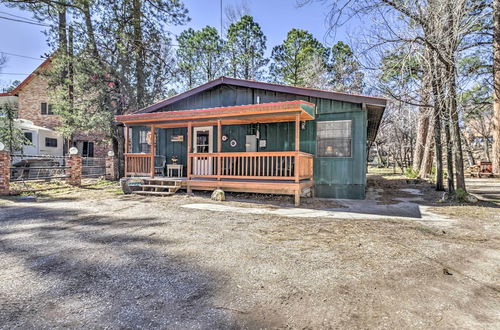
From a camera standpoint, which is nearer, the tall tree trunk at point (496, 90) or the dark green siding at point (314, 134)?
the dark green siding at point (314, 134)

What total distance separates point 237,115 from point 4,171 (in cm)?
733

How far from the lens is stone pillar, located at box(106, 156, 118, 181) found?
1366 centimetres

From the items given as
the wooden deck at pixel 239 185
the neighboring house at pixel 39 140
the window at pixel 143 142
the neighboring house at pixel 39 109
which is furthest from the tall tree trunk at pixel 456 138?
the neighboring house at pixel 39 109

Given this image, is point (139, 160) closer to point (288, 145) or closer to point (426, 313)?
point (288, 145)

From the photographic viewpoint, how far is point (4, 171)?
8.19 meters

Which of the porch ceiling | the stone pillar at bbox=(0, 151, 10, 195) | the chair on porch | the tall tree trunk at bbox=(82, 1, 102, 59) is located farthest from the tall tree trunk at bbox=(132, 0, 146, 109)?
the stone pillar at bbox=(0, 151, 10, 195)

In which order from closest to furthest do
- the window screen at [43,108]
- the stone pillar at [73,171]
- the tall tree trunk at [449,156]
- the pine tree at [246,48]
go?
the tall tree trunk at [449,156] → the stone pillar at [73,171] → the window screen at [43,108] → the pine tree at [246,48]

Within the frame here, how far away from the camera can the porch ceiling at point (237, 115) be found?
24.1ft

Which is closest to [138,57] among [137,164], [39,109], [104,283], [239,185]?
[137,164]

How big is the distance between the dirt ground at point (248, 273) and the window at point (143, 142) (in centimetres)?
651

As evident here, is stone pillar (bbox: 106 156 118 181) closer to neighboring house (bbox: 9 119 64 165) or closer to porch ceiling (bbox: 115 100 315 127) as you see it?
porch ceiling (bbox: 115 100 315 127)

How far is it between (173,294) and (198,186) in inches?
250

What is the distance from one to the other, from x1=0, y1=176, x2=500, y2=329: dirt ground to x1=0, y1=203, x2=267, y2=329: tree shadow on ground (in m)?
0.01

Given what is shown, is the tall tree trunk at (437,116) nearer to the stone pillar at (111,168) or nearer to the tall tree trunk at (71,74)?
the stone pillar at (111,168)
